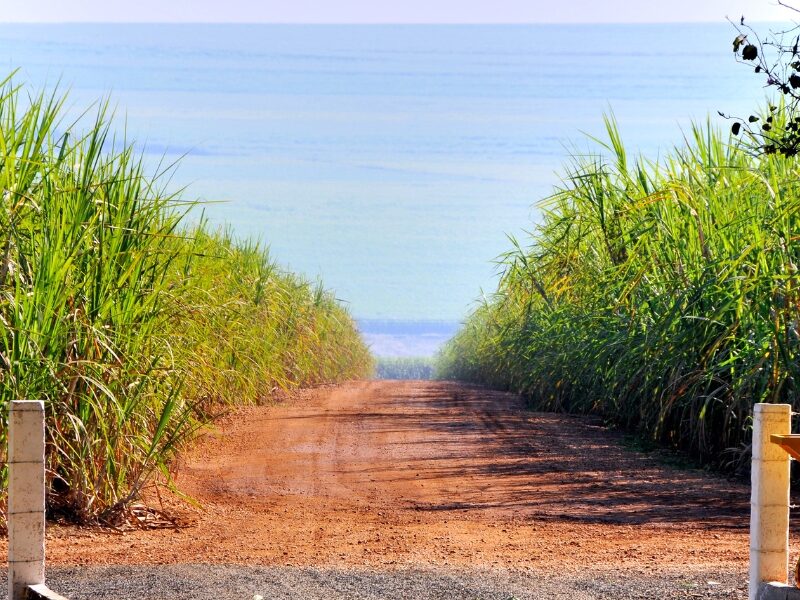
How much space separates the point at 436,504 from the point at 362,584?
308 cm

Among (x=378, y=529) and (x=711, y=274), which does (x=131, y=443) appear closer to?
(x=378, y=529)

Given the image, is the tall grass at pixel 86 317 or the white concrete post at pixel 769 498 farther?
the tall grass at pixel 86 317

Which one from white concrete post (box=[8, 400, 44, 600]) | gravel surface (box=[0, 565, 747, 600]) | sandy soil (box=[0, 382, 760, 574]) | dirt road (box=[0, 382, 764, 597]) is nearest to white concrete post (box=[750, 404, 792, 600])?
gravel surface (box=[0, 565, 747, 600])

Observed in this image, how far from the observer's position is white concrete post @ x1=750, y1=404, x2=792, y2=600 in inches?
204

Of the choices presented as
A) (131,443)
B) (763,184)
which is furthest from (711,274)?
(131,443)

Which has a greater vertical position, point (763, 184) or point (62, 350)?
point (763, 184)

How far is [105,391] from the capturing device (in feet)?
23.4

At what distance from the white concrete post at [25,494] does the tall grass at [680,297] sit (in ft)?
19.1

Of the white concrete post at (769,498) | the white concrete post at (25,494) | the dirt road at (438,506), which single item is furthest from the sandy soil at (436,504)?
the white concrete post at (769,498)

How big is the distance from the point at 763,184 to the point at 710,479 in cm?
293

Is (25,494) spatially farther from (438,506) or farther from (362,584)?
(438,506)

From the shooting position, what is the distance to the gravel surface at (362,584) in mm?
5781

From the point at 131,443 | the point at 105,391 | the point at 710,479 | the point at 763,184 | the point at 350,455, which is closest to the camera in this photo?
the point at 105,391

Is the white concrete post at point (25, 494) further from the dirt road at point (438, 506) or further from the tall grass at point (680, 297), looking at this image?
the tall grass at point (680, 297)
